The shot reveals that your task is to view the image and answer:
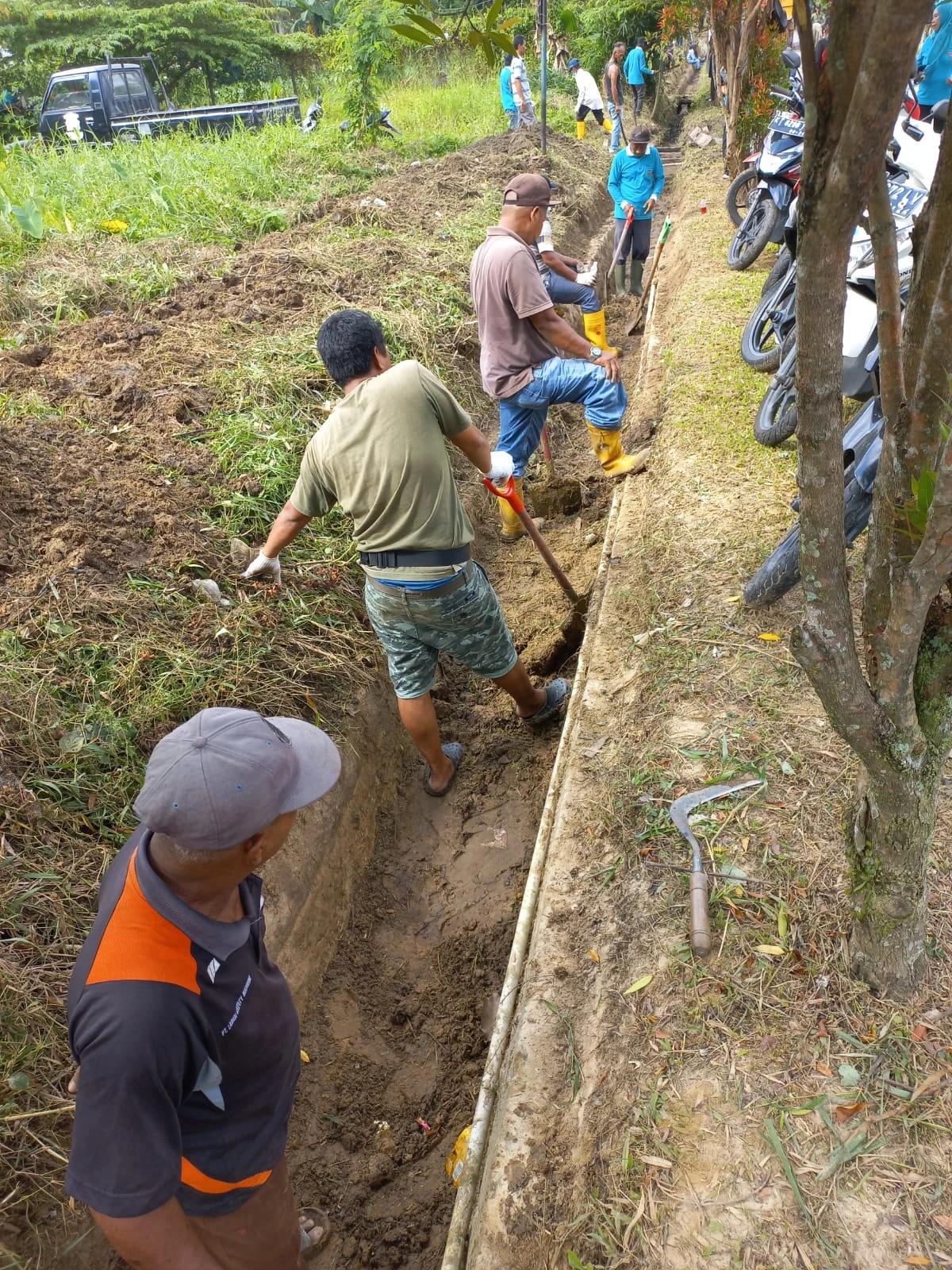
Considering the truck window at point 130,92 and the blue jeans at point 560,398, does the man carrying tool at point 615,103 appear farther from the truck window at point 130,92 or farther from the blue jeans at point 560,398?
the blue jeans at point 560,398

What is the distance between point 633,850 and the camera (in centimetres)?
257

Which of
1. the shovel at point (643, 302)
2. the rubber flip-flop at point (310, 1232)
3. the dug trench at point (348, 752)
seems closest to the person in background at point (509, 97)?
the shovel at point (643, 302)

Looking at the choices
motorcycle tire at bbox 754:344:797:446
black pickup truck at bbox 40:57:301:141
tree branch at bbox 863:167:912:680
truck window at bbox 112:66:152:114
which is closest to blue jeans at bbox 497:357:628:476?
motorcycle tire at bbox 754:344:797:446

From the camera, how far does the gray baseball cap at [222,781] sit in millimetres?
1400

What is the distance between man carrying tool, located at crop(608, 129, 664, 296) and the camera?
7.60m

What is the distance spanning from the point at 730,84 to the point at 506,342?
8528 mm

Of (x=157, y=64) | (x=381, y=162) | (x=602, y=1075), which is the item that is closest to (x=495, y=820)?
(x=602, y=1075)

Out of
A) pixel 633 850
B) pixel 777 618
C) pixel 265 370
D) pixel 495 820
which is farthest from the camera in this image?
pixel 265 370

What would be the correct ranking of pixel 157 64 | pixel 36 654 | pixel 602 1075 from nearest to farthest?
pixel 602 1075 → pixel 36 654 → pixel 157 64

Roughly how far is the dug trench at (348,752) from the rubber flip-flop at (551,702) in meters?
0.10

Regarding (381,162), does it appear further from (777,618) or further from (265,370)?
(777,618)

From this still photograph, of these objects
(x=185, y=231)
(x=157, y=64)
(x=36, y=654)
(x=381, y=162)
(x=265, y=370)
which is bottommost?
(x=36, y=654)

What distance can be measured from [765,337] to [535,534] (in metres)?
2.88

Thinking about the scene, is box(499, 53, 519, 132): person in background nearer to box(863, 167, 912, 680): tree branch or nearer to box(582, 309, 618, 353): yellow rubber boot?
box(582, 309, 618, 353): yellow rubber boot
